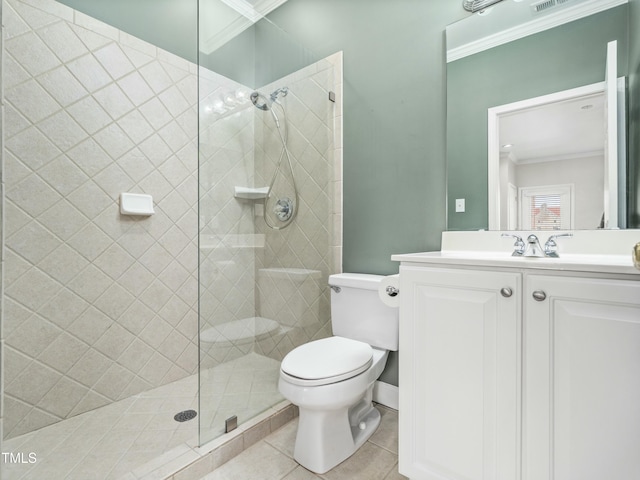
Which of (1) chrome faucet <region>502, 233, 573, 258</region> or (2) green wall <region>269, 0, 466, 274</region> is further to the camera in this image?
(2) green wall <region>269, 0, 466, 274</region>

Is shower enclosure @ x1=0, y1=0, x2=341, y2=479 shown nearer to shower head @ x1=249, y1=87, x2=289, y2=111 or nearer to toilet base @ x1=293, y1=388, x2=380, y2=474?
shower head @ x1=249, y1=87, x2=289, y2=111

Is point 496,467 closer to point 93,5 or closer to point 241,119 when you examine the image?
point 241,119

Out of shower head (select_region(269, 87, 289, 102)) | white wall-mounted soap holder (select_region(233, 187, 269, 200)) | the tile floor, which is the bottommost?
the tile floor

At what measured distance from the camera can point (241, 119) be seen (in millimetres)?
1683

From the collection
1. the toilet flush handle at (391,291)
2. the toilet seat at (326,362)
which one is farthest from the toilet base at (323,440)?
the toilet flush handle at (391,291)

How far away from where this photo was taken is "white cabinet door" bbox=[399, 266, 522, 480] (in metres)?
1.06

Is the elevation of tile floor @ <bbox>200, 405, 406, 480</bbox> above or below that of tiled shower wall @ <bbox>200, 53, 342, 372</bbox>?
below

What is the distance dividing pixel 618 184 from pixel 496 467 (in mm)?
1142

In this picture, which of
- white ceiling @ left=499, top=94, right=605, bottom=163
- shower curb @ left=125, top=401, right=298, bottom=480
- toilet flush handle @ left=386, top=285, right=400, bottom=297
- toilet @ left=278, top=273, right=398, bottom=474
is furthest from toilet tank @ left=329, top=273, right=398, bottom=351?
white ceiling @ left=499, top=94, right=605, bottom=163

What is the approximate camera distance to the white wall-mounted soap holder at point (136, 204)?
1.88 metres

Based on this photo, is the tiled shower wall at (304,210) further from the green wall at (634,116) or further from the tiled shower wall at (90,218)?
the green wall at (634,116)

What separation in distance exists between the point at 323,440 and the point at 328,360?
32 centimetres

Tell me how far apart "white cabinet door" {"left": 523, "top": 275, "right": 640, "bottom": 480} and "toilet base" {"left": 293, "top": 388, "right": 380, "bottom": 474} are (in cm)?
71

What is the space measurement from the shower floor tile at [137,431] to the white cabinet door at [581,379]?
1161 mm
